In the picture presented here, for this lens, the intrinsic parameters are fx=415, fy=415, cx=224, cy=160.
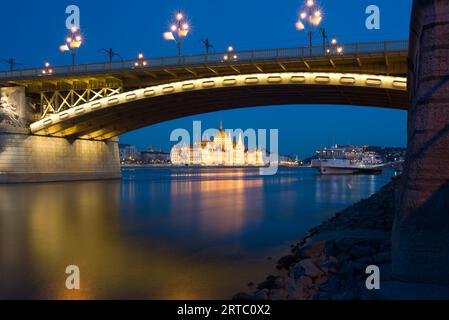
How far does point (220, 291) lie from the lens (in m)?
7.53

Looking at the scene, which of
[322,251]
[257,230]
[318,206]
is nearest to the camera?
[322,251]

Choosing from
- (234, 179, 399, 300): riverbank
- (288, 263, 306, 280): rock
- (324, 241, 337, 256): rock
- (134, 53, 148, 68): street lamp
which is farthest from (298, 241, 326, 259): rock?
(134, 53, 148, 68): street lamp

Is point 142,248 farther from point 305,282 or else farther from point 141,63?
point 141,63

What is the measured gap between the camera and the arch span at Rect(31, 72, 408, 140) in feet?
95.0

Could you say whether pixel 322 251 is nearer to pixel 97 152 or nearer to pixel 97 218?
pixel 97 218

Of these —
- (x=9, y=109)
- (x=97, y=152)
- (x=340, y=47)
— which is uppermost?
(x=340, y=47)

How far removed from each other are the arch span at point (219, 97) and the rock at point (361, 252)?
21.1 m

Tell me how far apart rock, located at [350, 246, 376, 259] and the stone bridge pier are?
1598 millimetres

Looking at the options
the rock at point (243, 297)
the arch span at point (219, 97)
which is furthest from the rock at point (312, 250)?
the arch span at point (219, 97)

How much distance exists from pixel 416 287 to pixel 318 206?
729 inches

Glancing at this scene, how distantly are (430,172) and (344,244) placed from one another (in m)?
3.16

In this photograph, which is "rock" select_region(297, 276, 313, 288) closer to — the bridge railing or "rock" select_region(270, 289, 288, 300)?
"rock" select_region(270, 289, 288, 300)

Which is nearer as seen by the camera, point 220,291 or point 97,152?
point 220,291
